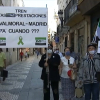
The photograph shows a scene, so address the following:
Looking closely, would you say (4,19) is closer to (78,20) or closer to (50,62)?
(50,62)

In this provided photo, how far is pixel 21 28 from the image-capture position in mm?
6133

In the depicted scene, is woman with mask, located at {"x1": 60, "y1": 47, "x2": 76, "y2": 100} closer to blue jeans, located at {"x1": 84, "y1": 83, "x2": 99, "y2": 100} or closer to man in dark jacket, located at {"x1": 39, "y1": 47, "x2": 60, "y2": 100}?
man in dark jacket, located at {"x1": 39, "y1": 47, "x2": 60, "y2": 100}

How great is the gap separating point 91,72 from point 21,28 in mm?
2048

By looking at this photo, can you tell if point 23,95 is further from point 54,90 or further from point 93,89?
point 93,89

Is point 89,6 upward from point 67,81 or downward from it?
upward

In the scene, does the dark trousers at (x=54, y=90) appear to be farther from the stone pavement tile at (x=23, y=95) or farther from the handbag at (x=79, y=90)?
the stone pavement tile at (x=23, y=95)

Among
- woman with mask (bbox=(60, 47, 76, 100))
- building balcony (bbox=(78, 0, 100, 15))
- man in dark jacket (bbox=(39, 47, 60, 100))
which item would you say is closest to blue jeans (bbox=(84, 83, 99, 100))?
woman with mask (bbox=(60, 47, 76, 100))

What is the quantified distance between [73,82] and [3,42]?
214cm

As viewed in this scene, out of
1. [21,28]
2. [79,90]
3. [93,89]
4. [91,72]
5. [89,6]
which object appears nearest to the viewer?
[91,72]

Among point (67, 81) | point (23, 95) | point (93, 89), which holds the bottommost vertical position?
point (23, 95)

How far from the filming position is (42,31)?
20.4ft

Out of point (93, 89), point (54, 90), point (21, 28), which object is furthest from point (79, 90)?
point (21, 28)

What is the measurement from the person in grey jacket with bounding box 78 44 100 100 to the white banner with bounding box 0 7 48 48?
1159mm

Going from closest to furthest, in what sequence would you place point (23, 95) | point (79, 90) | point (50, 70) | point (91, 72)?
point (91, 72) → point (79, 90) → point (50, 70) → point (23, 95)
